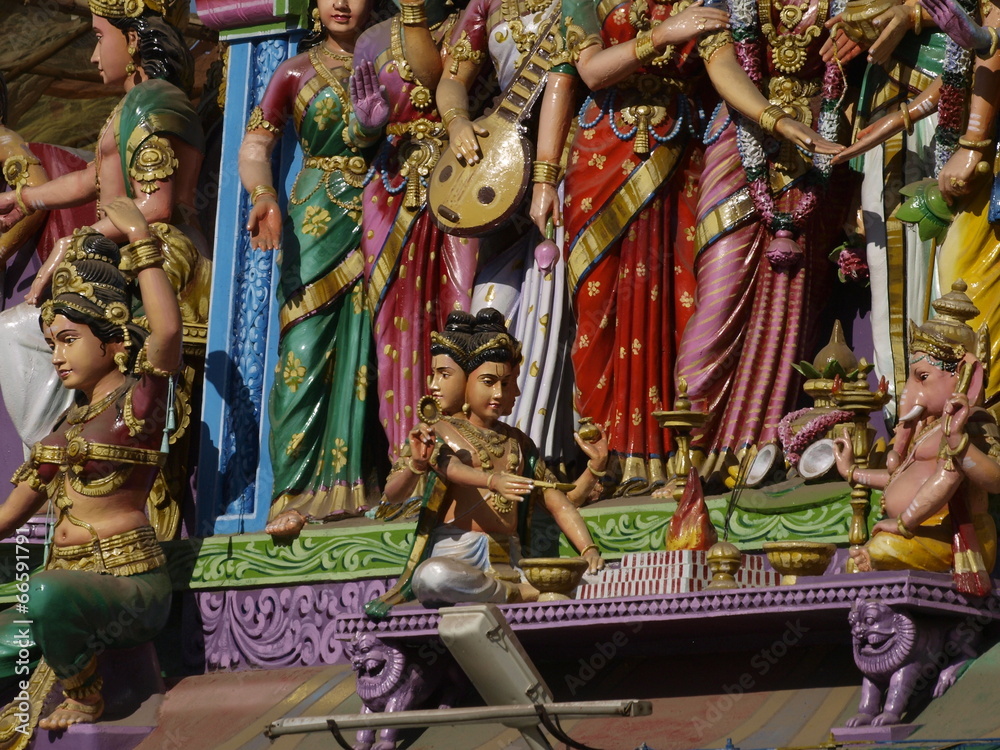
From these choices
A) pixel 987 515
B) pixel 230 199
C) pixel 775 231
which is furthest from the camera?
pixel 230 199

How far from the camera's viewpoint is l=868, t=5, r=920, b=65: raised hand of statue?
7.34m

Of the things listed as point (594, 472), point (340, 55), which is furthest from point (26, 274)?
point (594, 472)

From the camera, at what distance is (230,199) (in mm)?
9164

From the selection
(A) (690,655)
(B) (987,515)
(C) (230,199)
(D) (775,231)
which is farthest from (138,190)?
(B) (987,515)

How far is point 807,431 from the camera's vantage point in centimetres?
726

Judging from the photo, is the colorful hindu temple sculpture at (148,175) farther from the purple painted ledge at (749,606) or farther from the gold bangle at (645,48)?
the purple painted ledge at (749,606)

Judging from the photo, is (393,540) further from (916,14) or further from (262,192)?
(916,14)

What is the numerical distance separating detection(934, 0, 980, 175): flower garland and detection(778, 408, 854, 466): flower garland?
2.80 ft

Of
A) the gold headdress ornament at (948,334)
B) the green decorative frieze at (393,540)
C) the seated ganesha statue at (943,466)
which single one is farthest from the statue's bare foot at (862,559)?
the gold headdress ornament at (948,334)

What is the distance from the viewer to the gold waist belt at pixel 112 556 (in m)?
7.85

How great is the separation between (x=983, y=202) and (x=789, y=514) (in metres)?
1.14

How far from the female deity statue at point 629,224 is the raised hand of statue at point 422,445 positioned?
3.21 ft

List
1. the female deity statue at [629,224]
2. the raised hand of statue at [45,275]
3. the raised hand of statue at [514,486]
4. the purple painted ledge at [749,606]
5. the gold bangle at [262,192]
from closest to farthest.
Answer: the purple painted ledge at [749,606]
the raised hand of statue at [514,486]
the female deity statue at [629,224]
the gold bangle at [262,192]
the raised hand of statue at [45,275]

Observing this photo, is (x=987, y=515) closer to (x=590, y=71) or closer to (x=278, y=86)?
(x=590, y=71)
